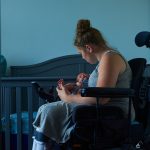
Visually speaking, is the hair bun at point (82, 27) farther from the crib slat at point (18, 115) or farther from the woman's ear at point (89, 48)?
the crib slat at point (18, 115)

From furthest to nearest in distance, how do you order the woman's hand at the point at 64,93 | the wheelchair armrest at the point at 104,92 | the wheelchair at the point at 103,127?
the woman's hand at the point at 64,93
the wheelchair at the point at 103,127
the wheelchair armrest at the point at 104,92

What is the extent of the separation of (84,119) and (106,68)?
1.03ft

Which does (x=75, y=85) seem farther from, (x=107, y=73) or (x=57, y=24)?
(x=57, y=24)

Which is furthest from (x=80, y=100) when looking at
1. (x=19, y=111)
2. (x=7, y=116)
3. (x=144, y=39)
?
(x=7, y=116)

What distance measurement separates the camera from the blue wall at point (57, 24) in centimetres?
432

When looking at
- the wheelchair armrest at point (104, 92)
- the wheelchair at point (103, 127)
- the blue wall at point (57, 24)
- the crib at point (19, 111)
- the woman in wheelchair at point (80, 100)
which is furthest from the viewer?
the blue wall at point (57, 24)

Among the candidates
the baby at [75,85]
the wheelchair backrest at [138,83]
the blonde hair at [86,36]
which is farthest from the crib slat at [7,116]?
the wheelchair backrest at [138,83]

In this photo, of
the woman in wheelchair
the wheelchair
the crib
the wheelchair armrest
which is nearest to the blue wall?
the crib

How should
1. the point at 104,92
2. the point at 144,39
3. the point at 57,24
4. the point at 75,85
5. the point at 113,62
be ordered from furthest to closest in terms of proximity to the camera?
the point at 57,24 → the point at 75,85 → the point at 144,39 → the point at 113,62 → the point at 104,92

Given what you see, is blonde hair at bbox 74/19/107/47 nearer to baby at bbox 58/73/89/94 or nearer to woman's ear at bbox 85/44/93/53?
woman's ear at bbox 85/44/93/53

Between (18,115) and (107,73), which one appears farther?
(18,115)

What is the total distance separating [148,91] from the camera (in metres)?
2.31

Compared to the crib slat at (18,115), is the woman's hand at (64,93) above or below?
above

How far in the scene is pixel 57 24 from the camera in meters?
4.41
